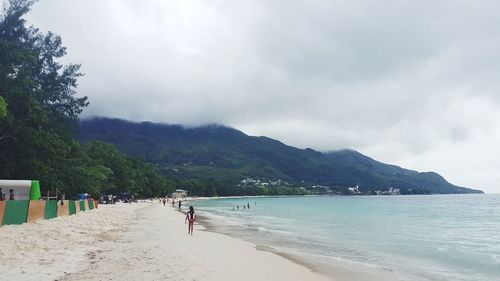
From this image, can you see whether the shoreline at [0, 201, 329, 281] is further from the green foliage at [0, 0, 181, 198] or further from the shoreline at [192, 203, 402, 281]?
the green foliage at [0, 0, 181, 198]

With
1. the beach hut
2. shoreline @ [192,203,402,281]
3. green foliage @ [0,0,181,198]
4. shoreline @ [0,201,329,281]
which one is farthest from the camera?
green foliage @ [0,0,181,198]

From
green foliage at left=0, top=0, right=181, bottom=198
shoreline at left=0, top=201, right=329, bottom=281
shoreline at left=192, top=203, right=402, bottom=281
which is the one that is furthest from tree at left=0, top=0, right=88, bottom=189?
shoreline at left=192, top=203, right=402, bottom=281

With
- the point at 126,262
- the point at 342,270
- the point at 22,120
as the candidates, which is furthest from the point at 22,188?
the point at 342,270

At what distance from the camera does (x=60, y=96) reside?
172 ft

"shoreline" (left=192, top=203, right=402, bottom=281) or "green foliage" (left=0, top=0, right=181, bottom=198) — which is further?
"green foliage" (left=0, top=0, right=181, bottom=198)

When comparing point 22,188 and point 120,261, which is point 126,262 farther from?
point 22,188

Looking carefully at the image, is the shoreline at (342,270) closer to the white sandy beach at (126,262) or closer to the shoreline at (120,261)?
the white sandy beach at (126,262)

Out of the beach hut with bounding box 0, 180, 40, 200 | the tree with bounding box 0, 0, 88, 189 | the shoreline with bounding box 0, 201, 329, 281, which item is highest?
the tree with bounding box 0, 0, 88, 189

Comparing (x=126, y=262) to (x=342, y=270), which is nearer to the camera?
(x=126, y=262)

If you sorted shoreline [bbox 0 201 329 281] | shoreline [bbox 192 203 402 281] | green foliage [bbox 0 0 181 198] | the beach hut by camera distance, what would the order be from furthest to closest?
green foliage [bbox 0 0 181 198]
the beach hut
shoreline [bbox 192 203 402 281]
shoreline [bbox 0 201 329 281]

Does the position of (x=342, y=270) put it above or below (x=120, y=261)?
below

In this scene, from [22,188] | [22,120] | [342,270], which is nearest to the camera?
[342,270]

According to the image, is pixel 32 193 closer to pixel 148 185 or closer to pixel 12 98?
pixel 12 98

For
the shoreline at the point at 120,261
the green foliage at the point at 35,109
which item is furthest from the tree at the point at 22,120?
A: the shoreline at the point at 120,261
